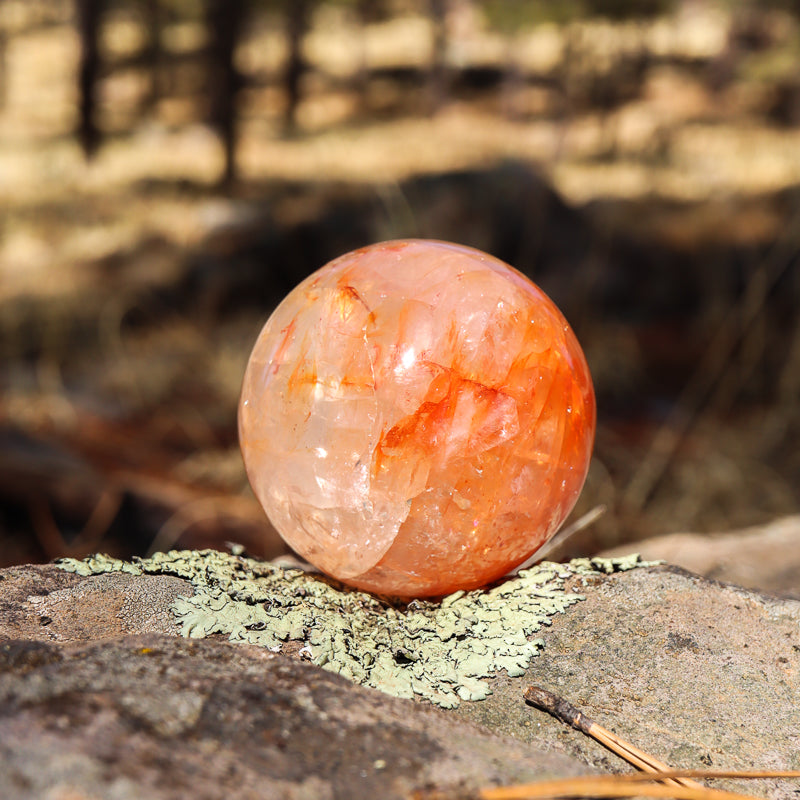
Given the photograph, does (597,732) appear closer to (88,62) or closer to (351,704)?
(351,704)

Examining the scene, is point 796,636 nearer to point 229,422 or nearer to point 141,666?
point 141,666

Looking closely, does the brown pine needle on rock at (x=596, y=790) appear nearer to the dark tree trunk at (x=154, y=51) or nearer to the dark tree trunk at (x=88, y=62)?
the dark tree trunk at (x=88, y=62)

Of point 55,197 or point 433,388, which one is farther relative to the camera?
point 55,197

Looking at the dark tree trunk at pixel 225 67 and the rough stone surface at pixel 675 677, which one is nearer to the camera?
the rough stone surface at pixel 675 677

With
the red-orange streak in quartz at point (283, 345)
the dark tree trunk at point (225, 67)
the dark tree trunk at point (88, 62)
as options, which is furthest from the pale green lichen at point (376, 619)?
the dark tree trunk at point (88, 62)

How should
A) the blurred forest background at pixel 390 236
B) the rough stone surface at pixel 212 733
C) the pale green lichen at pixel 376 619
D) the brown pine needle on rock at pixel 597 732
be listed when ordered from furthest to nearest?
the blurred forest background at pixel 390 236, the pale green lichen at pixel 376 619, the brown pine needle on rock at pixel 597 732, the rough stone surface at pixel 212 733

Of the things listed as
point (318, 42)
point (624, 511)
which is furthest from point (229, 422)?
point (318, 42)

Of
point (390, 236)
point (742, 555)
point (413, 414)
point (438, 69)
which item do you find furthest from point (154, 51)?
point (413, 414)
